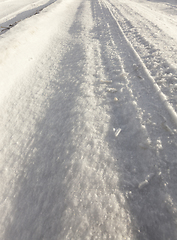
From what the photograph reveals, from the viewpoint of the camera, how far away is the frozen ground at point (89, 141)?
1.09 meters

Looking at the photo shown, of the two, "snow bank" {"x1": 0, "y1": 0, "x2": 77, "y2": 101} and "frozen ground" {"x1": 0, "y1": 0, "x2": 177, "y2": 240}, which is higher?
"snow bank" {"x1": 0, "y1": 0, "x2": 77, "y2": 101}

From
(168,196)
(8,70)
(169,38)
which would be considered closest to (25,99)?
(8,70)

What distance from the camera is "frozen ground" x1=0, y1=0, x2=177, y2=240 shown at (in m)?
1.09

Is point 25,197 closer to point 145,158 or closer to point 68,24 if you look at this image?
point 145,158

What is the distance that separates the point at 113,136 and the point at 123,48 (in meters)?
2.43

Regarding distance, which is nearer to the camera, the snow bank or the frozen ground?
the frozen ground

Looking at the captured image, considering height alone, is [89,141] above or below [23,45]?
below

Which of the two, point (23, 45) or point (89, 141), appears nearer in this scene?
point (89, 141)

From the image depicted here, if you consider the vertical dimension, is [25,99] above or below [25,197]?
above

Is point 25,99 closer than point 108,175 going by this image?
No

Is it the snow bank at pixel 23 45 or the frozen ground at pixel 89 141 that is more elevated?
the snow bank at pixel 23 45

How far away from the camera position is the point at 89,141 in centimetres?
154

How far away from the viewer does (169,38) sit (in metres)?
3.27

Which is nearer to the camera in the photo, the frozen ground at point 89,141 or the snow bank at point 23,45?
the frozen ground at point 89,141
